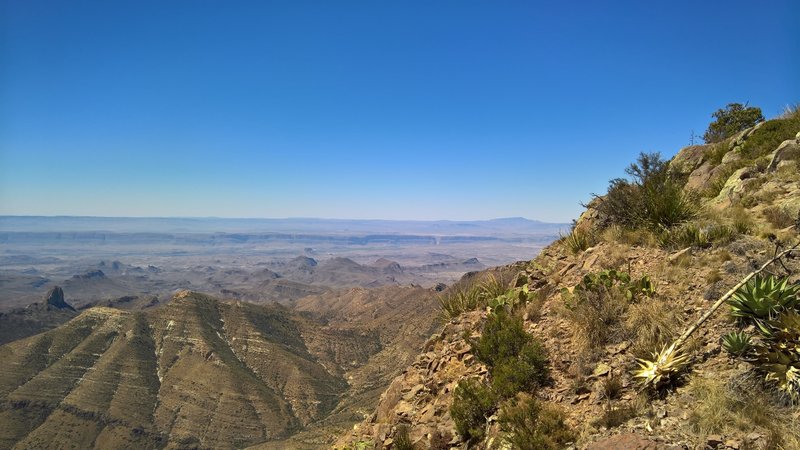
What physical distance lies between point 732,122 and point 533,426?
2747cm

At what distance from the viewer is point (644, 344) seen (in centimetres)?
675

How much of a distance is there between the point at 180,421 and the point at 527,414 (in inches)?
4184

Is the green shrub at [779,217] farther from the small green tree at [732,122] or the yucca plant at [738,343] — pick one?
the small green tree at [732,122]

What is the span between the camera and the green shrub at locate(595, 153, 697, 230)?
10.6 m

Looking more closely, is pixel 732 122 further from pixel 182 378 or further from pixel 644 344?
pixel 182 378

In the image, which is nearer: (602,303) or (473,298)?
(602,303)

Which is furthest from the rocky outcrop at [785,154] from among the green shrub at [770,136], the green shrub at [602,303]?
the green shrub at [602,303]

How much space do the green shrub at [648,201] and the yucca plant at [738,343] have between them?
196 inches

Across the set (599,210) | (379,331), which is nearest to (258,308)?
(379,331)

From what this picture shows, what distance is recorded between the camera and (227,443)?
8519 cm

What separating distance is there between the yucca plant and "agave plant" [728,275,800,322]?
11.5 inches

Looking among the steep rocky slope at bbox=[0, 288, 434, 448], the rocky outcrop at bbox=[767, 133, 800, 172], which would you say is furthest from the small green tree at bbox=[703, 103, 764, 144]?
the steep rocky slope at bbox=[0, 288, 434, 448]

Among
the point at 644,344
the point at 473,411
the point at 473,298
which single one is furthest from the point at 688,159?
the point at 473,411

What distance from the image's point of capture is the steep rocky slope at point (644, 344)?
521 cm
